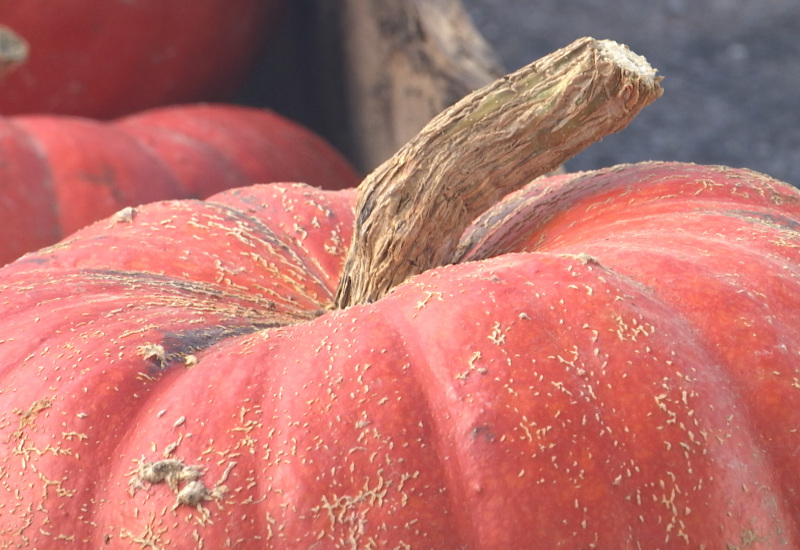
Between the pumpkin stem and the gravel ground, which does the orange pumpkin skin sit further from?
the gravel ground

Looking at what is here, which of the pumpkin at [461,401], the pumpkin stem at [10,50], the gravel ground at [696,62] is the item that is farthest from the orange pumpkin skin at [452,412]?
the gravel ground at [696,62]

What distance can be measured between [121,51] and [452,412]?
88.5 inches

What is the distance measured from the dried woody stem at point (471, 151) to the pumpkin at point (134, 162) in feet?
4.12

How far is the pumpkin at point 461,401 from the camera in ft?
3.19

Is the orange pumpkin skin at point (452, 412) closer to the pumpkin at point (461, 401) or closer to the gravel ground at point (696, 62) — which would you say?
the pumpkin at point (461, 401)

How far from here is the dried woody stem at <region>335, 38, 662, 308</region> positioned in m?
1.33

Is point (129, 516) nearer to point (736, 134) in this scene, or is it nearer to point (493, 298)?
point (493, 298)

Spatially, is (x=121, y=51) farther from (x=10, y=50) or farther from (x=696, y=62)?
(x=696, y=62)

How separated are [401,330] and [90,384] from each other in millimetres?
345

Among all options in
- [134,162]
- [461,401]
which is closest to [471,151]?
[461,401]

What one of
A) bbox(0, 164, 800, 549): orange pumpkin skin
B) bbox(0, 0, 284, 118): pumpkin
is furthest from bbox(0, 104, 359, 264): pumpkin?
bbox(0, 164, 800, 549): orange pumpkin skin

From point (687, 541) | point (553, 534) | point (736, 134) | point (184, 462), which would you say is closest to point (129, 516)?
point (184, 462)

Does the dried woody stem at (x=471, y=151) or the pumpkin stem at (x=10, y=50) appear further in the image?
the pumpkin stem at (x=10, y=50)

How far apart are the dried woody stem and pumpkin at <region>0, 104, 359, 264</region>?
49.5 inches
